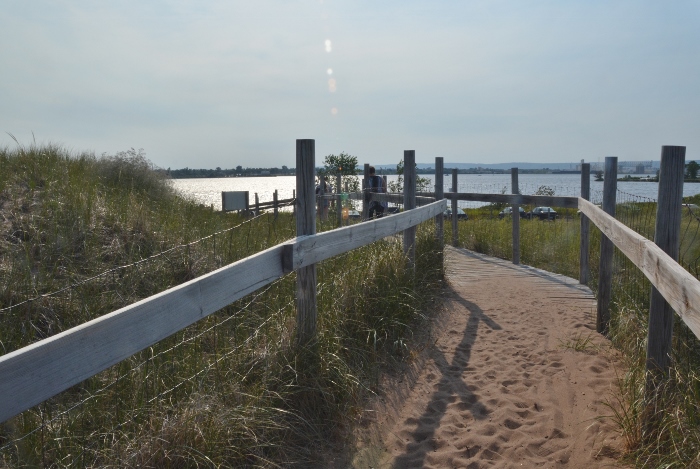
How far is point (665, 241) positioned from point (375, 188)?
26.4ft

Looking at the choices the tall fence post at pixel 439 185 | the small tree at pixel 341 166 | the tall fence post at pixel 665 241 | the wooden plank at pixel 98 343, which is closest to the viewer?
the wooden plank at pixel 98 343

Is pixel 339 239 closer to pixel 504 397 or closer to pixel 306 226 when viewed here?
pixel 306 226

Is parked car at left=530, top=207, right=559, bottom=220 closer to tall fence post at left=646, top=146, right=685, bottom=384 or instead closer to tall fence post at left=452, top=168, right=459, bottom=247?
tall fence post at left=452, top=168, right=459, bottom=247

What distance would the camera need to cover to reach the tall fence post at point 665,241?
3.82 meters

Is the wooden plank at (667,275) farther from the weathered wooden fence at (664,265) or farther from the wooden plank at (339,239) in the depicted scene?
the wooden plank at (339,239)

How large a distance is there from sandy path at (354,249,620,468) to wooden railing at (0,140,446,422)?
54.9 inches

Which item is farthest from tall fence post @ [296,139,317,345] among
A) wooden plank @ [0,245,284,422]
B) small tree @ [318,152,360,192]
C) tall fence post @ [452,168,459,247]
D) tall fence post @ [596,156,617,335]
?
small tree @ [318,152,360,192]

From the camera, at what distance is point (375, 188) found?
38.5 ft

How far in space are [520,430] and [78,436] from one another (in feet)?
9.45

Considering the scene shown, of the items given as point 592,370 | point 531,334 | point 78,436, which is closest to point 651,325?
point 592,370

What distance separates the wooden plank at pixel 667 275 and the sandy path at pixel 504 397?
1.21 meters

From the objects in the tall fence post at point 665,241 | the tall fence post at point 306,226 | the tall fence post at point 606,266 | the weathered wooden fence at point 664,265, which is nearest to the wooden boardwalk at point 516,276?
the tall fence post at point 606,266

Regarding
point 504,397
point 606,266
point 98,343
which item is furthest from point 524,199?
point 98,343

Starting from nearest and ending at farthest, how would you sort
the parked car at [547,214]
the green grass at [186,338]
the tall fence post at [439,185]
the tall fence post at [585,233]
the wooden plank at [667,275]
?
the wooden plank at [667,275], the green grass at [186,338], the tall fence post at [585,233], the tall fence post at [439,185], the parked car at [547,214]
